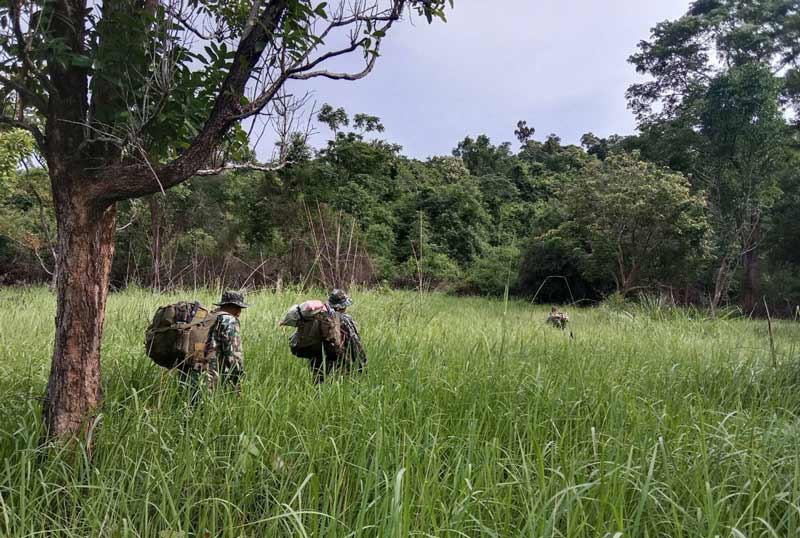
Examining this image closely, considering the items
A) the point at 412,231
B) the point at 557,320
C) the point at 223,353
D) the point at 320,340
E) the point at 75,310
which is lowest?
the point at 557,320

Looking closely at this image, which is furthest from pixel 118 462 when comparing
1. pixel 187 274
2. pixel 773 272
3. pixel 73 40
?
pixel 773 272

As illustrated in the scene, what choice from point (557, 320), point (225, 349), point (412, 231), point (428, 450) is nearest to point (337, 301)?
point (225, 349)

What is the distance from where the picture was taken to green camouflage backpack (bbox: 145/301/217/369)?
8.57ft

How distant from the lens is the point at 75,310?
1.88 m

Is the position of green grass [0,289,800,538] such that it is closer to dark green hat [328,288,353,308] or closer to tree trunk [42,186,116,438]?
tree trunk [42,186,116,438]

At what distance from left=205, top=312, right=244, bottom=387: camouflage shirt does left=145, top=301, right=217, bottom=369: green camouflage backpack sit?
0.21 m

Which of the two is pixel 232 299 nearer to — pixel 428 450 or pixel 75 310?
pixel 75 310

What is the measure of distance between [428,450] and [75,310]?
158cm

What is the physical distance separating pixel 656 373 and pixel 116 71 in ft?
12.4

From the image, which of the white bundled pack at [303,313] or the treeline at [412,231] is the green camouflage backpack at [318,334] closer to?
the white bundled pack at [303,313]

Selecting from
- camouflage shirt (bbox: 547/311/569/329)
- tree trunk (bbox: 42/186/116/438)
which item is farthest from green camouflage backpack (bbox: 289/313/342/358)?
camouflage shirt (bbox: 547/311/569/329)

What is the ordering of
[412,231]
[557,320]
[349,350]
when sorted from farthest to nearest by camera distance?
1. [412,231]
2. [557,320]
3. [349,350]

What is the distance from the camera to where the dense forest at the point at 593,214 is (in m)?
13.4

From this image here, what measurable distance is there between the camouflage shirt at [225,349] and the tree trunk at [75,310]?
100 cm
